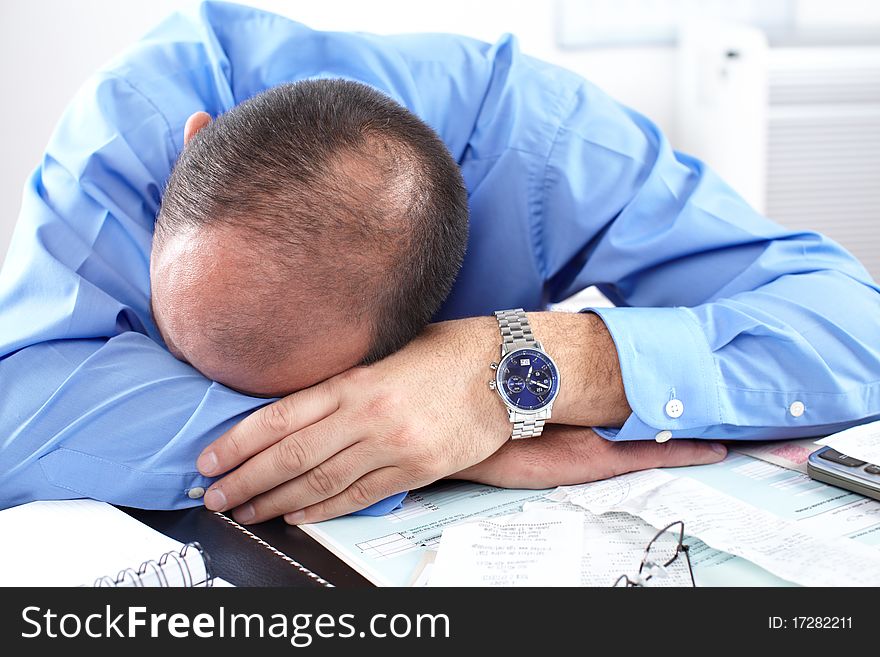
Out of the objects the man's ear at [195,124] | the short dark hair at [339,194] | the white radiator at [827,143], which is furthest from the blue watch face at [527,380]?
the white radiator at [827,143]

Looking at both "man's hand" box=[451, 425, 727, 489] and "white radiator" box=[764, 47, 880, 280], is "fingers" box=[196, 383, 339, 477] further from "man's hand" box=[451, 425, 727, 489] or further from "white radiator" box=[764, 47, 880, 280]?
"white radiator" box=[764, 47, 880, 280]

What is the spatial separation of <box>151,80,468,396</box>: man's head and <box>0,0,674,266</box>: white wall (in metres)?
1.94

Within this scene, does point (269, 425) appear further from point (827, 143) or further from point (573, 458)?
point (827, 143)

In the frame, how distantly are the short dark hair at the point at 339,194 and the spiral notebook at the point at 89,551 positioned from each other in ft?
0.85

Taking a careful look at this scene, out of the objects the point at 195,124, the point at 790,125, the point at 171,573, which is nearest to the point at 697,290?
the point at 195,124

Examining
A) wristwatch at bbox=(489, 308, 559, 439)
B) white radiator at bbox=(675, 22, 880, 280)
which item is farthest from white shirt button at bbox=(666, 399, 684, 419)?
white radiator at bbox=(675, 22, 880, 280)

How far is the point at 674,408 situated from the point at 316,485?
0.37m

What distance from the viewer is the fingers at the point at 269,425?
88cm

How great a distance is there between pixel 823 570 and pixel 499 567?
25 cm

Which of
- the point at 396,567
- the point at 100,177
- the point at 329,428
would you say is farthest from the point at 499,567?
the point at 100,177

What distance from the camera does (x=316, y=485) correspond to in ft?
2.86

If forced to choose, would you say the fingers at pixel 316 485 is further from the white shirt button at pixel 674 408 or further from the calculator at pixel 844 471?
the calculator at pixel 844 471
